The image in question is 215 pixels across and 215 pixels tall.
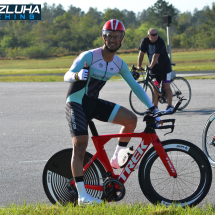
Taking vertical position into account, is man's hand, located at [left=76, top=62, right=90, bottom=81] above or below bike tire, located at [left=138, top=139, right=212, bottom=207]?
above

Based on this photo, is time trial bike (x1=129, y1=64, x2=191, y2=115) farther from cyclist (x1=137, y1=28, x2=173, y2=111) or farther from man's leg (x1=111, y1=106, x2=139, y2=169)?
man's leg (x1=111, y1=106, x2=139, y2=169)

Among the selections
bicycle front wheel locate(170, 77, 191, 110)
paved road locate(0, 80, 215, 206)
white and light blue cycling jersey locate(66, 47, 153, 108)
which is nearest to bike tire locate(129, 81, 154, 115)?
bicycle front wheel locate(170, 77, 191, 110)

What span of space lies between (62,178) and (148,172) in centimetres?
92

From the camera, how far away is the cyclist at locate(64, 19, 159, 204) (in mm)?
3639

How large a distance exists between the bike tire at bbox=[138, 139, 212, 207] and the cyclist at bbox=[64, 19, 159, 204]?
403mm

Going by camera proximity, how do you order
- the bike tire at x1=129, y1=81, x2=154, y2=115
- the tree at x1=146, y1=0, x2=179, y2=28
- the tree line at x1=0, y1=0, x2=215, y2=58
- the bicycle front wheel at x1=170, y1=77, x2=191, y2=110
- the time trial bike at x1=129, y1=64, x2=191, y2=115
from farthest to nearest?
the tree at x1=146, y1=0, x2=179, y2=28 < the tree line at x1=0, y1=0, x2=215, y2=58 < the bicycle front wheel at x1=170, y1=77, x2=191, y2=110 < the bike tire at x1=129, y1=81, x2=154, y2=115 < the time trial bike at x1=129, y1=64, x2=191, y2=115

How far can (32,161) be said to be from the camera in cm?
587

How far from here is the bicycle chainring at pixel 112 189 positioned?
3705 mm

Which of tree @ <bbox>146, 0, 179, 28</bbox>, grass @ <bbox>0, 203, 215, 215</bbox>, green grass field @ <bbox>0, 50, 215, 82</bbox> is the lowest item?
green grass field @ <bbox>0, 50, 215, 82</bbox>

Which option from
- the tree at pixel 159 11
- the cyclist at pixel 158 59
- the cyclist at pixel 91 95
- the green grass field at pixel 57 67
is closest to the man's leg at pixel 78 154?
the cyclist at pixel 91 95

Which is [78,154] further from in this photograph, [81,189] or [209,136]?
[209,136]

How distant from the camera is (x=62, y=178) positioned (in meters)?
3.87

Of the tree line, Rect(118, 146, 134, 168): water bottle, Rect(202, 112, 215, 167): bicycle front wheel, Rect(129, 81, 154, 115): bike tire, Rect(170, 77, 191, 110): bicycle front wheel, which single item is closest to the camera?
Rect(118, 146, 134, 168): water bottle

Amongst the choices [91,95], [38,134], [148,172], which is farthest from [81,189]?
[38,134]
